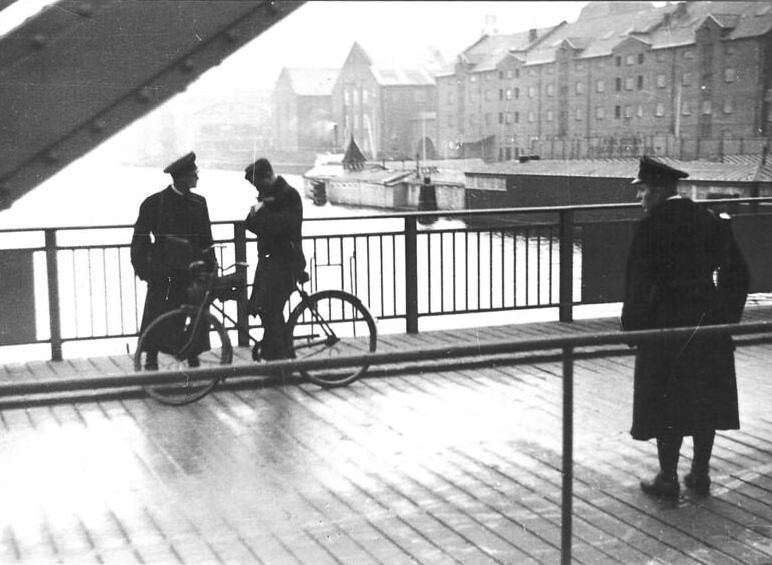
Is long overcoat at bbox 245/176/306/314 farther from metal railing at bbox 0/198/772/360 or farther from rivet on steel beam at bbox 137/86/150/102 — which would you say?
rivet on steel beam at bbox 137/86/150/102

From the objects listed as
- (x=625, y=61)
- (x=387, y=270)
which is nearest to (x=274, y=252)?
(x=625, y=61)

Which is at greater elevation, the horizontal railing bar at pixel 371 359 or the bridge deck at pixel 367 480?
the horizontal railing bar at pixel 371 359

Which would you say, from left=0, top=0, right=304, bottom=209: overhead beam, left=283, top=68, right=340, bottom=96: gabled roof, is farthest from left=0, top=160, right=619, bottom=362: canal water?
left=283, top=68, right=340, bottom=96: gabled roof

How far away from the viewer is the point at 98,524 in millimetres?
3713

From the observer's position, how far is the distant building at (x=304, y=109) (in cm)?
774

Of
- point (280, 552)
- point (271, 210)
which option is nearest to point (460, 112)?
point (271, 210)

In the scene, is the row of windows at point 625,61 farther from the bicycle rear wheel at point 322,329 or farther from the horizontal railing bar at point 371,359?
the horizontal railing bar at point 371,359

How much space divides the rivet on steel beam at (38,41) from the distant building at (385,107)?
6.07m

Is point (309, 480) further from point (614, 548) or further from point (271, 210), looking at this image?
point (271, 210)

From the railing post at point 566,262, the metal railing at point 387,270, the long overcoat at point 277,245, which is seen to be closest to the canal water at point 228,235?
the metal railing at point 387,270

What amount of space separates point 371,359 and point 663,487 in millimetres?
2348

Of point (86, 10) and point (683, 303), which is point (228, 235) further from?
point (86, 10)

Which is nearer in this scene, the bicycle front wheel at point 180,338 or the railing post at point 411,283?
the bicycle front wheel at point 180,338

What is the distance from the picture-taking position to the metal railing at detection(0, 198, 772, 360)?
7320 mm
